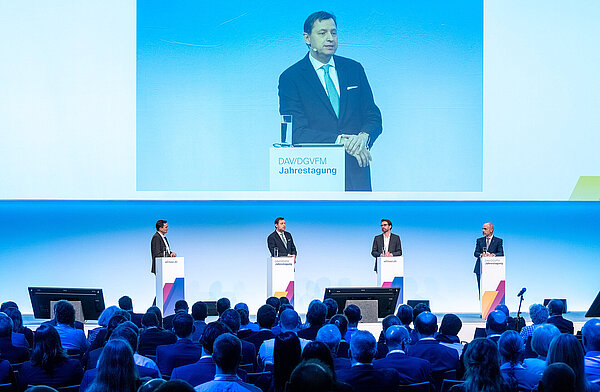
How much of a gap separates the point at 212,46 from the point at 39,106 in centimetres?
236

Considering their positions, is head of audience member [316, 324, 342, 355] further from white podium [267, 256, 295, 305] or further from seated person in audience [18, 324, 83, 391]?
white podium [267, 256, 295, 305]

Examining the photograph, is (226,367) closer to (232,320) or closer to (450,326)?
(232,320)

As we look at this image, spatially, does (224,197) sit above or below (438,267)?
above

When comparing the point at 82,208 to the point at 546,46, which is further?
the point at 82,208

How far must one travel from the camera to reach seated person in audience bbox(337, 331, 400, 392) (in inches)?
155

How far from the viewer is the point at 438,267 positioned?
11531mm

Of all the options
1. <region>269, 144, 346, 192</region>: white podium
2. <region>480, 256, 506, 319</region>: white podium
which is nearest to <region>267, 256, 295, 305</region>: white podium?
<region>269, 144, 346, 192</region>: white podium

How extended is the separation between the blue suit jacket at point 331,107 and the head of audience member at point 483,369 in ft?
21.8

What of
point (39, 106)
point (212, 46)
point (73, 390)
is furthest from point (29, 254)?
point (73, 390)

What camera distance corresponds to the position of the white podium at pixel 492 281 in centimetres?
930

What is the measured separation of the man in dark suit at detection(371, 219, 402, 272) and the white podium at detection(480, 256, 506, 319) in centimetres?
112

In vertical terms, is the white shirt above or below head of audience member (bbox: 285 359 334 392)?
above

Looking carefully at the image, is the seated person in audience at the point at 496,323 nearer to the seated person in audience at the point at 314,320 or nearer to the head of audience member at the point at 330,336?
the seated person in audience at the point at 314,320

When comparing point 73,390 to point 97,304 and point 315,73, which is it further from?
point 315,73
